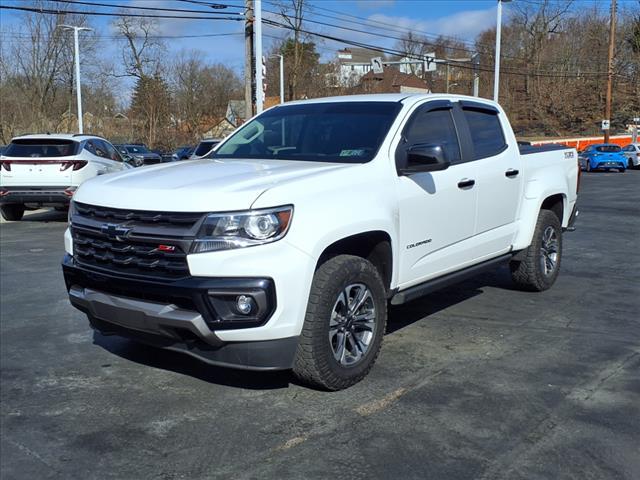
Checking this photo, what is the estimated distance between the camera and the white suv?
40.5 feet

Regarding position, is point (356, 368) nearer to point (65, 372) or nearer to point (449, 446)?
point (449, 446)

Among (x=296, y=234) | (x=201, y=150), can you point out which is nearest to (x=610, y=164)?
(x=201, y=150)

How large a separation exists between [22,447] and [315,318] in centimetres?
176

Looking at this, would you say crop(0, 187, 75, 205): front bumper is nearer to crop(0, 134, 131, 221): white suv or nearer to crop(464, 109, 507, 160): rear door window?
crop(0, 134, 131, 221): white suv

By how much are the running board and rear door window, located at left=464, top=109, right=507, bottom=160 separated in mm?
958

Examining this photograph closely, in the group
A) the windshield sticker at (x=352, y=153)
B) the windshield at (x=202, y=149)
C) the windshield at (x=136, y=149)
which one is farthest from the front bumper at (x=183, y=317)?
the windshield at (x=136, y=149)

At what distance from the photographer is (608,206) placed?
1647 cm

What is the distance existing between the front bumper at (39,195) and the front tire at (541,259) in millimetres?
8694

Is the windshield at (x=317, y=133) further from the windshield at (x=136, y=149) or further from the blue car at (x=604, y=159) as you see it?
the blue car at (x=604, y=159)

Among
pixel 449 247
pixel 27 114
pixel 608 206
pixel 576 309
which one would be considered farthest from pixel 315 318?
pixel 27 114

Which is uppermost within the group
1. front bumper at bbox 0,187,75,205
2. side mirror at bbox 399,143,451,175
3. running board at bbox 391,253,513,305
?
side mirror at bbox 399,143,451,175

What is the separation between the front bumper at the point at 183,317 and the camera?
3.64 metres

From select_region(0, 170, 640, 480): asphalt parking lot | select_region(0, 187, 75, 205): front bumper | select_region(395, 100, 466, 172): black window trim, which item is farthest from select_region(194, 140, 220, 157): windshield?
select_region(0, 170, 640, 480): asphalt parking lot

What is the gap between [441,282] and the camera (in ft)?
17.0
